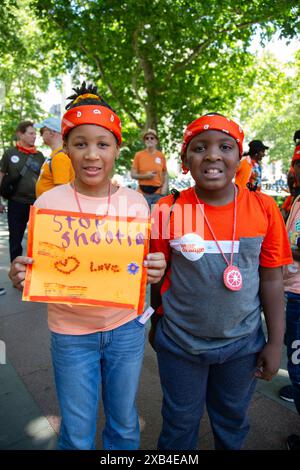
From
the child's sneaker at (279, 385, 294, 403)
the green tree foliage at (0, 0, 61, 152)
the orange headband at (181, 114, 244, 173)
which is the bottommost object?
the child's sneaker at (279, 385, 294, 403)

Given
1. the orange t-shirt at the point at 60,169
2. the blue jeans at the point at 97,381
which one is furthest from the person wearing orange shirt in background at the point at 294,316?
the orange t-shirt at the point at 60,169

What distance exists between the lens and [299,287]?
6.53 ft

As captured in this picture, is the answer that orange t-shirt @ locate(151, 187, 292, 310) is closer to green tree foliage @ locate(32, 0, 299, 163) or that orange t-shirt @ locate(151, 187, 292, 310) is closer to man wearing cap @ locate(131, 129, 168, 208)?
man wearing cap @ locate(131, 129, 168, 208)

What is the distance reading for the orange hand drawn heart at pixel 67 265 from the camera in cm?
136

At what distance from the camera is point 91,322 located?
1471 millimetres

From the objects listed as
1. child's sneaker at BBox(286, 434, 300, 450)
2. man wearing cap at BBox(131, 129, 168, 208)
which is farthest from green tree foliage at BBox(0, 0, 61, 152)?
child's sneaker at BBox(286, 434, 300, 450)

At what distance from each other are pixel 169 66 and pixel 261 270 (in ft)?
32.0

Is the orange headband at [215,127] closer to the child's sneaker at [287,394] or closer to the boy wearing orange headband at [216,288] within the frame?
the boy wearing orange headband at [216,288]

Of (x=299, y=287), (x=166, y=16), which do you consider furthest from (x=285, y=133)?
(x=299, y=287)

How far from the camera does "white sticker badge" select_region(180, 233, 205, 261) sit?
1462mm

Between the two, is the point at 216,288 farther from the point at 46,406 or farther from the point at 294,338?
the point at 46,406

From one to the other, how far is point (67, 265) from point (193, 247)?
0.51 m

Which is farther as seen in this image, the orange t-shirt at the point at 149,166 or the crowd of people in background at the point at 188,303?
the orange t-shirt at the point at 149,166
